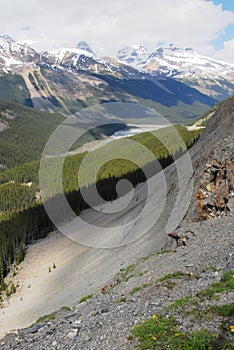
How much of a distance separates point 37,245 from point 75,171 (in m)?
111

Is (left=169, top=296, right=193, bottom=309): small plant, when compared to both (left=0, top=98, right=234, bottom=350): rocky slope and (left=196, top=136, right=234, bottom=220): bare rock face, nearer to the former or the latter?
(left=0, top=98, right=234, bottom=350): rocky slope

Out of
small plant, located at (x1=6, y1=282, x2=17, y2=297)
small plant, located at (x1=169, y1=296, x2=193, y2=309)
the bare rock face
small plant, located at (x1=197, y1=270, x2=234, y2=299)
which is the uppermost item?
the bare rock face

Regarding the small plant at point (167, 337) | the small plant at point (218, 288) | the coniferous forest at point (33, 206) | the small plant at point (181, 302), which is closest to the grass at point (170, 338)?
the small plant at point (167, 337)

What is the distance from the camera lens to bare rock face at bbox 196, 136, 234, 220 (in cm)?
2963

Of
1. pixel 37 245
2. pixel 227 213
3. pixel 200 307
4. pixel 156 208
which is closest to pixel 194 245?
pixel 227 213

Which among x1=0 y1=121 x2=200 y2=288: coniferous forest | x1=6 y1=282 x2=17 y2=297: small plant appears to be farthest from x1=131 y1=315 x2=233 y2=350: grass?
x1=0 y1=121 x2=200 y2=288: coniferous forest

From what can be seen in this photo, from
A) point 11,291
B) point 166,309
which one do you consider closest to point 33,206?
point 11,291

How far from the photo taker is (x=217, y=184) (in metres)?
31.5

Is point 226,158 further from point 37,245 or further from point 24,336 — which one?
point 37,245

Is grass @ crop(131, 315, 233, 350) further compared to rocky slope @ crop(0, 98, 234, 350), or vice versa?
rocky slope @ crop(0, 98, 234, 350)

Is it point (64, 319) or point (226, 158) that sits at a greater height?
point (226, 158)

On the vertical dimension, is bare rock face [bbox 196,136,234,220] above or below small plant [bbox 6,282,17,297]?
above

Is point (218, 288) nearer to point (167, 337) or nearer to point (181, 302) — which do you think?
point (181, 302)

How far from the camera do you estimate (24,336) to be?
1645 cm
